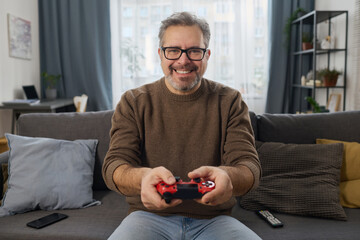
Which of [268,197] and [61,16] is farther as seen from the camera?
[61,16]

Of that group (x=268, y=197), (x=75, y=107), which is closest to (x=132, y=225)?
(x=268, y=197)

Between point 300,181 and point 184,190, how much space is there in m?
0.90

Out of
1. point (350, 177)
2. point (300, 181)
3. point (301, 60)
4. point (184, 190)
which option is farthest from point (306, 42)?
point (184, 190)

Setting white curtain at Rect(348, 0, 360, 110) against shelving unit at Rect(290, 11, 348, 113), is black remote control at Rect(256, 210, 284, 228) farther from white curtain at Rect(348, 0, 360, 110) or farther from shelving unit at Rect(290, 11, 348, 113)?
shelving unit at Rect(290, 11, 348, 113)

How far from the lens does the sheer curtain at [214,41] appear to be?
4.59 metres

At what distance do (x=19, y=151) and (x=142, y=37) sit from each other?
10.5 feet

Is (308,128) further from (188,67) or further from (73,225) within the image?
(73,225)

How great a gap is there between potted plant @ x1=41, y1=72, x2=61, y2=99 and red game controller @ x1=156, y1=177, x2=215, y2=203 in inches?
142

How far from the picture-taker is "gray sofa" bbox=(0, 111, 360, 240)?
1.47 m

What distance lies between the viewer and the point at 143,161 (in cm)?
142

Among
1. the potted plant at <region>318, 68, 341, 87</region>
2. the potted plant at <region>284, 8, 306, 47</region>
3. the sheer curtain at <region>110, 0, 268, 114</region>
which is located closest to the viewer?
the potted plant at <region>318, 68, 341, 87</region>

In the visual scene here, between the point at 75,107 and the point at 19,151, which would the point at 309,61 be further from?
the point at 19,151

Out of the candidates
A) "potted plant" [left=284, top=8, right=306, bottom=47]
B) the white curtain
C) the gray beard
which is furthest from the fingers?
"potted plant" [left=284, top=8, right=306, bottom=47]

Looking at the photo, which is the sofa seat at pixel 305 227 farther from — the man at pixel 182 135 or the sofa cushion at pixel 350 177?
the man at pixel 182 135
